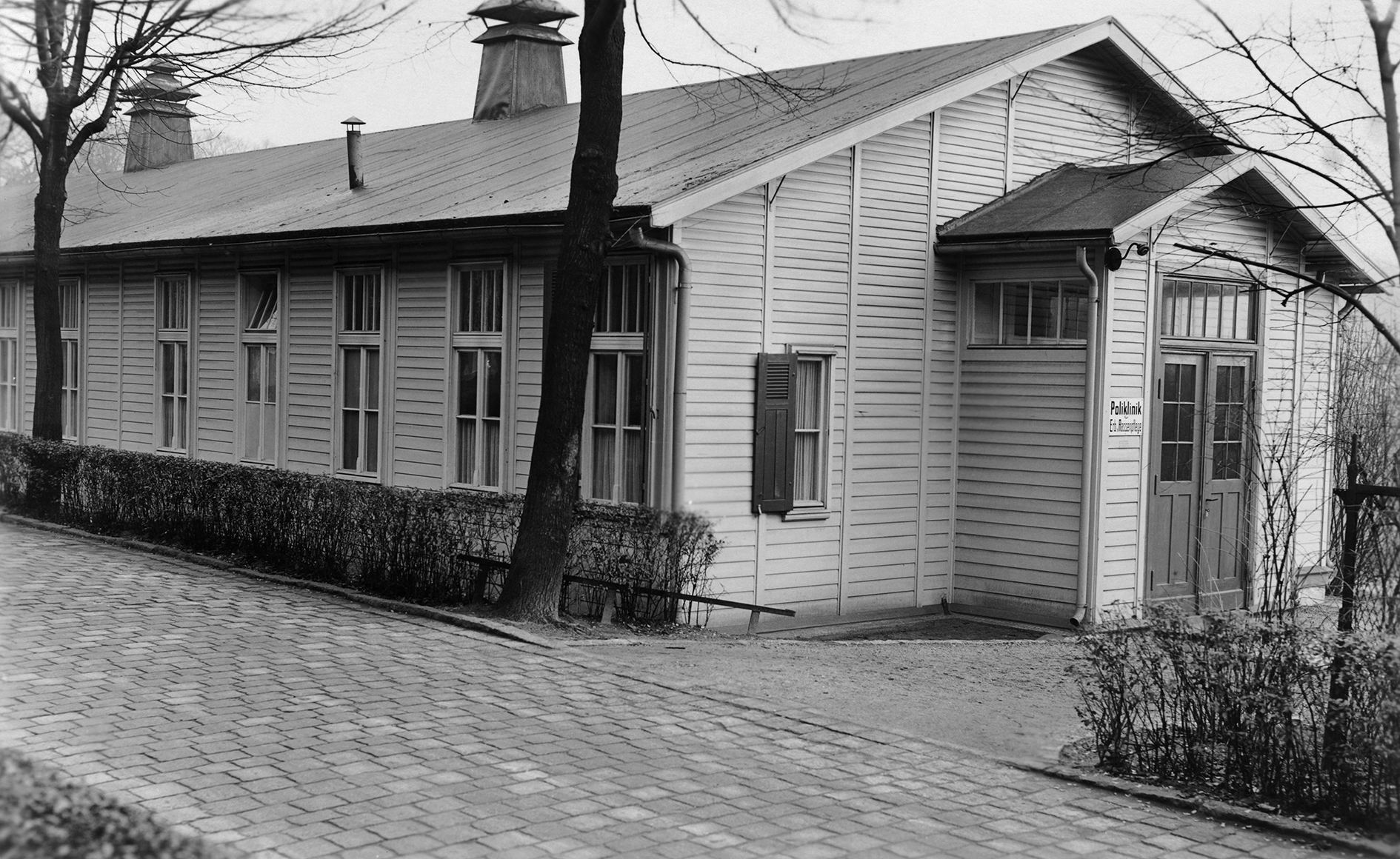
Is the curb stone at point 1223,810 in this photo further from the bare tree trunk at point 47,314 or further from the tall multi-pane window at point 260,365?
the bare tree trunk at point 47,314

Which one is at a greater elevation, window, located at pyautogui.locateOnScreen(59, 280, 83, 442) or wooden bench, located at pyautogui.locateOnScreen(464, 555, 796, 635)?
window, located at pyautogui.locateOnScreen(59, 280, 83, 442)

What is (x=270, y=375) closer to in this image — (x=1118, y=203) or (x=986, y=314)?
(x=986, y=314)

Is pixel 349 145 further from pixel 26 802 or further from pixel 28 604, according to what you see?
pixel 26 802

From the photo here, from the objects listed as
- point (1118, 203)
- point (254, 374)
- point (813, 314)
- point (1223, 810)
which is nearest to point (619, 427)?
point (813, 314)

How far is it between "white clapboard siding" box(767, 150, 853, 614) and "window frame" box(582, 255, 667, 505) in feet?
4.00

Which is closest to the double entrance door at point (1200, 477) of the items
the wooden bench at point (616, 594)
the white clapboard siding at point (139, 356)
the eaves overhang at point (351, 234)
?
the wooden bench at point (616, 594)

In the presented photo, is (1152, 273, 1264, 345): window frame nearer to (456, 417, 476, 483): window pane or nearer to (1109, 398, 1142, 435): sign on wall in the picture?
(1109, 398, 1142, 435): sign on wall

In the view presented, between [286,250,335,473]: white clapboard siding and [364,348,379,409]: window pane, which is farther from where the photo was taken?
[286,250,335,473]: white clapboard siding

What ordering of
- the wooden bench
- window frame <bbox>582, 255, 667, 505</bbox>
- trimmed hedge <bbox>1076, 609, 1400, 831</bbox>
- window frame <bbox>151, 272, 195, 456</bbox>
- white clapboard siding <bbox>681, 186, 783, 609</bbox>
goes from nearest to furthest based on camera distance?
trimmed hedge <bbox>1076, 609, 1400, 831</bbox> → the wooden bench → white clapboard siding <bbox>681, 186, 783, 609</bbox> → window frame <bbox>582, 255, 667, 505</bbox> → window frame <bbox>151, 272, 195, 456</bbox>

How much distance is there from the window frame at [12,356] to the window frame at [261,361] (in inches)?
267

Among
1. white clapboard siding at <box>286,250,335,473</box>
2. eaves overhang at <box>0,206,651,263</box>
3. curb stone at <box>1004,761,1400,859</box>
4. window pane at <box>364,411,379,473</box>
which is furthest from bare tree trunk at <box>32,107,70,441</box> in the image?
curb stone at <box>1004,761,1400,859</box>

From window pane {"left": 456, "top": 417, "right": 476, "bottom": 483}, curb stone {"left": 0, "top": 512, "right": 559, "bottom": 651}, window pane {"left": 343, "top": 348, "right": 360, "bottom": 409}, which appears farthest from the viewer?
window pane {"left": 343, "top": 348, "right": 360, "bottom": 409}

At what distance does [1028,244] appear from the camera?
14.3 metres

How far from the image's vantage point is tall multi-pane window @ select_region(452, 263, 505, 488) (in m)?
15.5
